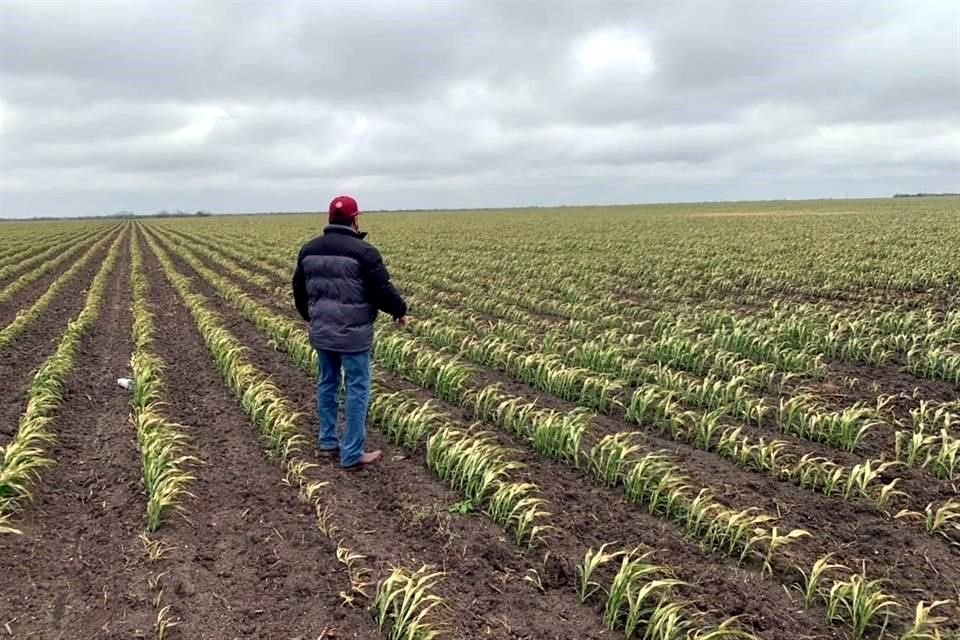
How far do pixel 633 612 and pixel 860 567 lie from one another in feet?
5.88

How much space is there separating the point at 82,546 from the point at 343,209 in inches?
128

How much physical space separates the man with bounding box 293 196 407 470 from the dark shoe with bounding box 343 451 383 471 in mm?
13

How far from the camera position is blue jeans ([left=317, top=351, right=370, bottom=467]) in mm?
6016

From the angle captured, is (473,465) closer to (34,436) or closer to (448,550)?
(448,550)

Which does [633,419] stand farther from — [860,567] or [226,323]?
[226,323]

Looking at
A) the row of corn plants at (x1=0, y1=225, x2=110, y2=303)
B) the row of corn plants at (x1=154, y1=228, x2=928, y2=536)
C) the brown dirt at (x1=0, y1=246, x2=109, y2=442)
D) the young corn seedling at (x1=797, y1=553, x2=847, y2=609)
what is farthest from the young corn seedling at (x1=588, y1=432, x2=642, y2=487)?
the row of corn plants at (x1=0, y1=225, x2=110, y2=303)

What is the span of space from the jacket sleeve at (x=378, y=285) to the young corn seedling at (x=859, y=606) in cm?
376

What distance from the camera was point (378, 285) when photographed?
19.0 ft

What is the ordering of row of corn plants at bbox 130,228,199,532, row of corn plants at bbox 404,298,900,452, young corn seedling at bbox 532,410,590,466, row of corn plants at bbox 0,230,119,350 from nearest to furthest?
row of corn plants at bbox 130,228,199,532 → young corn seedling at bbox 532,410,590,466 → row of corn plants at bbox 404,298,900,452 → row of corn plants at bbox 0,230,119,350

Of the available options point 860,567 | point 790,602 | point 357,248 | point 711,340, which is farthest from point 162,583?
point 711,340

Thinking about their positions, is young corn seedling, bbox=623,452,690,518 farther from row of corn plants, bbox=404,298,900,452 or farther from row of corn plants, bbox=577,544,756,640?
row of corn plants, bbox=404,298,900,452

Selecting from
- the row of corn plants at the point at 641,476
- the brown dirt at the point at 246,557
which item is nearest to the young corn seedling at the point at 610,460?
the row of corn plants at the point at 641,476

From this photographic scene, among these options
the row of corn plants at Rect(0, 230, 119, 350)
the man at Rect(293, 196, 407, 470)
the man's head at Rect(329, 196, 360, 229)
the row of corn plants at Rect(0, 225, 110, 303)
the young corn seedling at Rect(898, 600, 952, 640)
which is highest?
the man's head at Rect(329, 196, 360, 229)

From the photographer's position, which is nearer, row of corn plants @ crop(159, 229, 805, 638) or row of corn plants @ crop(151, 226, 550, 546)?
row of corn plants @ crop(159, 229, 805, 638)
